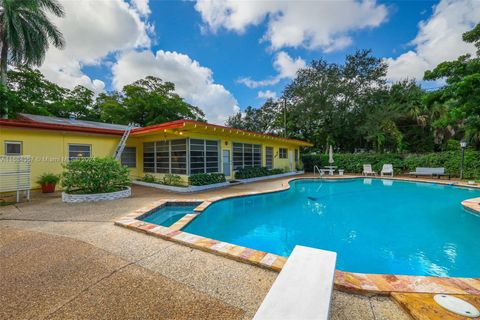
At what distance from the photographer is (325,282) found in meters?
1.76

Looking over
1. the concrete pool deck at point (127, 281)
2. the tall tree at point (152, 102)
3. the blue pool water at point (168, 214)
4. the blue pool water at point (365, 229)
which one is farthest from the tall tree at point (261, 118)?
the concrete pool deck at point (127, 281)

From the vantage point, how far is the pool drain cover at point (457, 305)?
1.84 m

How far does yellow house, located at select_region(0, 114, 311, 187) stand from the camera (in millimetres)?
8117

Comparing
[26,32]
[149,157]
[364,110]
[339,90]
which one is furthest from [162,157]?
[364,110]

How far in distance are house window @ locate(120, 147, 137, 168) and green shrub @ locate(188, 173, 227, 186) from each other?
4.31 m

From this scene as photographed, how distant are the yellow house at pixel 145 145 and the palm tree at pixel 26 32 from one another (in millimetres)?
4584

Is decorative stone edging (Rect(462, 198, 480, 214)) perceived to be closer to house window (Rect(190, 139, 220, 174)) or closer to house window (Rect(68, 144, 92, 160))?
house window (Rect(190, 139, 220, 174))

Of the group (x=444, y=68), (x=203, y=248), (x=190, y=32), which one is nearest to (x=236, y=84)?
(x=190, y=32)

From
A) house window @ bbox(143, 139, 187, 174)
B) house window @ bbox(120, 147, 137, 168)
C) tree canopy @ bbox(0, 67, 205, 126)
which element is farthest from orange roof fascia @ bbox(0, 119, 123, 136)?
tree canopy @ bbox(0, 67, 205, 126)

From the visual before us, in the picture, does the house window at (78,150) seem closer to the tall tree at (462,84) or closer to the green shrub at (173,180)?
the green shrub at (173,180)

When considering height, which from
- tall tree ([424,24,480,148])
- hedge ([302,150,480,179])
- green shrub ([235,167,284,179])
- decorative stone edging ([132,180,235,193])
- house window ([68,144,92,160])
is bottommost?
decorative stone edging ([132,180,235,193])

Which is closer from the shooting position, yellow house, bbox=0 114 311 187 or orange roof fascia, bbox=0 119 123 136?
orange roof fascia, bbox=0 119 123 136

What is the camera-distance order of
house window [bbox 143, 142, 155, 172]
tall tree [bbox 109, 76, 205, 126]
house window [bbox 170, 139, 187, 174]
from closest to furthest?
house window [bbox 170, 139, 187, 174], house window [bbox 143, 142, 155, 172], tall tree [bbox 109, 76, 205, 126]

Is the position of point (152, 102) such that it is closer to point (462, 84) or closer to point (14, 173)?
point (14, 173)
